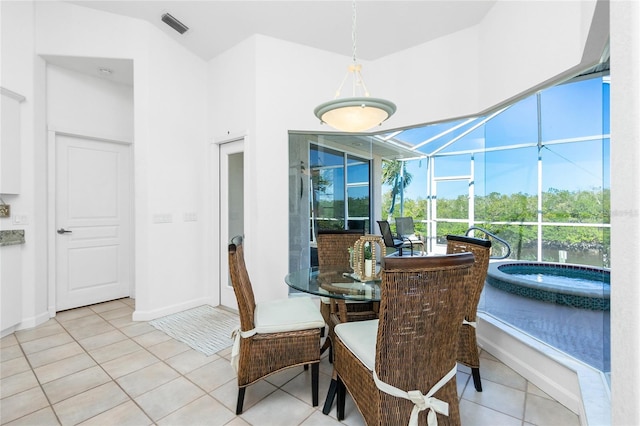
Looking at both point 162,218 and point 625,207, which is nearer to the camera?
point 625,207

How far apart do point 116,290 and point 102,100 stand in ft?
8.62

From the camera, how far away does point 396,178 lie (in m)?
4.37

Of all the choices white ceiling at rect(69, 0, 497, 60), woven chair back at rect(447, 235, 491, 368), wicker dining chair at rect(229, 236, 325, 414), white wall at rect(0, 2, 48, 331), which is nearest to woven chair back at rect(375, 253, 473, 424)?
wicker dining chair at rect(229, 236, 325, 414)

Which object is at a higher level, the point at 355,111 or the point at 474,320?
the point at 355,111

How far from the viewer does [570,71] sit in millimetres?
2033

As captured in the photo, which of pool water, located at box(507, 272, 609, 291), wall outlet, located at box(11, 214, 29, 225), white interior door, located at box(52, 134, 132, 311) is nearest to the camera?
pool water, located at box(507, 272, 609, 291)

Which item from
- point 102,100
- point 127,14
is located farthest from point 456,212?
point 102,100

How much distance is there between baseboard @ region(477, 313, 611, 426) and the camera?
162cm

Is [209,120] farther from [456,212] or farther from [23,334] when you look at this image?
[456,212]

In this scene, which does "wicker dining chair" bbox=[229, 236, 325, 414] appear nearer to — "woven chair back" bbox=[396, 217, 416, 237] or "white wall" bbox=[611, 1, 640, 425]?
"white wall" bbox=[611, 1, 640, 425]

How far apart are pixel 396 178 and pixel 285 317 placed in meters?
3.09

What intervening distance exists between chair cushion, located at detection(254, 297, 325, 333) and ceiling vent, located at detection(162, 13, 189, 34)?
3.27 meters

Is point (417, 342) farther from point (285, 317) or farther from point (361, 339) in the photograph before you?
point (285, 317)

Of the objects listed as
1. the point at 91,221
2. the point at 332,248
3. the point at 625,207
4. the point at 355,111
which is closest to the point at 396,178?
the point at 332,248
